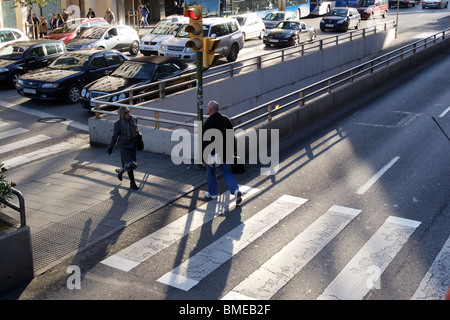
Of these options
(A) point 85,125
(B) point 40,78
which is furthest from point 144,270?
(B) point 40,78

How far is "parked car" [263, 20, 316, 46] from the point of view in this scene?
30.3 m

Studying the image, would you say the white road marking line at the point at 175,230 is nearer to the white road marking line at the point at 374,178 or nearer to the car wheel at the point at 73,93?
the white road marking line at the point at 374,178

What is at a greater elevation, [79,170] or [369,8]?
[369,8]

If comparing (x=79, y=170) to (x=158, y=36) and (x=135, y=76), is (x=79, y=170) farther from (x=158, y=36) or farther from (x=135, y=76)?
(x=158, y=36)

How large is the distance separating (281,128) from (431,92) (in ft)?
27.0

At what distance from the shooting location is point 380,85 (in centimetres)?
2078

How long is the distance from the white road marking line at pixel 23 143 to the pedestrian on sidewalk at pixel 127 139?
15.0ft

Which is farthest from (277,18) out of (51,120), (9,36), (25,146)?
(25,146)

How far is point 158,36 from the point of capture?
1115 inches

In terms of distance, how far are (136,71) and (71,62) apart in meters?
3.30

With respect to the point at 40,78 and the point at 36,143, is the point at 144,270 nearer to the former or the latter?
the point at 36,143

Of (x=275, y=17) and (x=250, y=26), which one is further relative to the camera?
(x=275, y=17)

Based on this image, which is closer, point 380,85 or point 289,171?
point 289,171

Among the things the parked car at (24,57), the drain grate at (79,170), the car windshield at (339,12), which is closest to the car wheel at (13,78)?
the parked car at (24,57)
